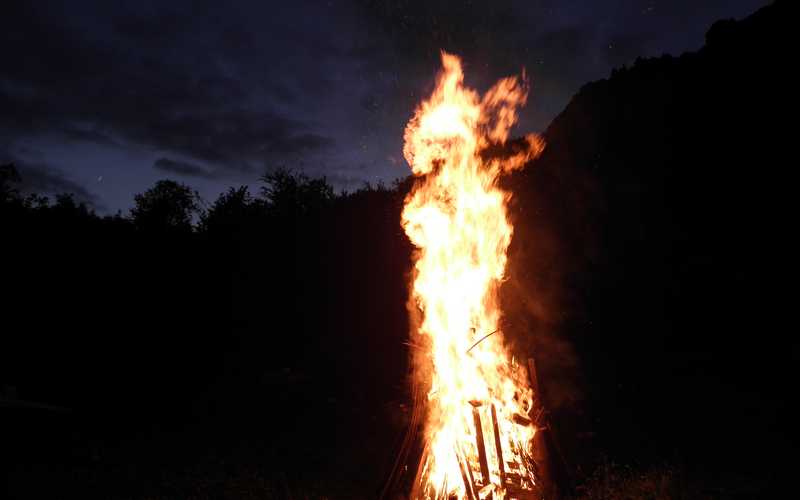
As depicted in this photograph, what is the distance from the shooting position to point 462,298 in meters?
7.33

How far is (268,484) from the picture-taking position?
8.40 m

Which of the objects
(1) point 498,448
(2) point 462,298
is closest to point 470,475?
(1) point 498,448

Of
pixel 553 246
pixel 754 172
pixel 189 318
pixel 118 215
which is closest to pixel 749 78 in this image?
pixel 754 172

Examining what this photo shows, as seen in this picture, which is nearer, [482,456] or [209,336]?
[482,456]

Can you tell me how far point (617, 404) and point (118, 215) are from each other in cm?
2262

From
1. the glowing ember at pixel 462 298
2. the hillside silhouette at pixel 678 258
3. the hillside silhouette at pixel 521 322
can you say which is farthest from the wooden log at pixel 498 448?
the hillside silhouette at pixel 678 258

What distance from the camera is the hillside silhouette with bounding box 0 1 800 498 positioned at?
28.9ft

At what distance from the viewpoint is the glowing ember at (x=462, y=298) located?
6.37 meters

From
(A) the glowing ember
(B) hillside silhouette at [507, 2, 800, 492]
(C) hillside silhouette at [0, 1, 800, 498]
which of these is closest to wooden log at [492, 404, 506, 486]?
(A) the glowing ember

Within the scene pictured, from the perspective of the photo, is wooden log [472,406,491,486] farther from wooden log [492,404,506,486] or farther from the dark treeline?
the dark treeline

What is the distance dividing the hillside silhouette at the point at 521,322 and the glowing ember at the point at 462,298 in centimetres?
72

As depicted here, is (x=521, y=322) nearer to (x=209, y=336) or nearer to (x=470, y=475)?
(x=470, y=475)

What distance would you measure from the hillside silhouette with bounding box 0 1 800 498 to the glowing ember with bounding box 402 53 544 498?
2.36 feet

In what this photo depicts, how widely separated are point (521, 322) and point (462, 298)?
17.6 feet
